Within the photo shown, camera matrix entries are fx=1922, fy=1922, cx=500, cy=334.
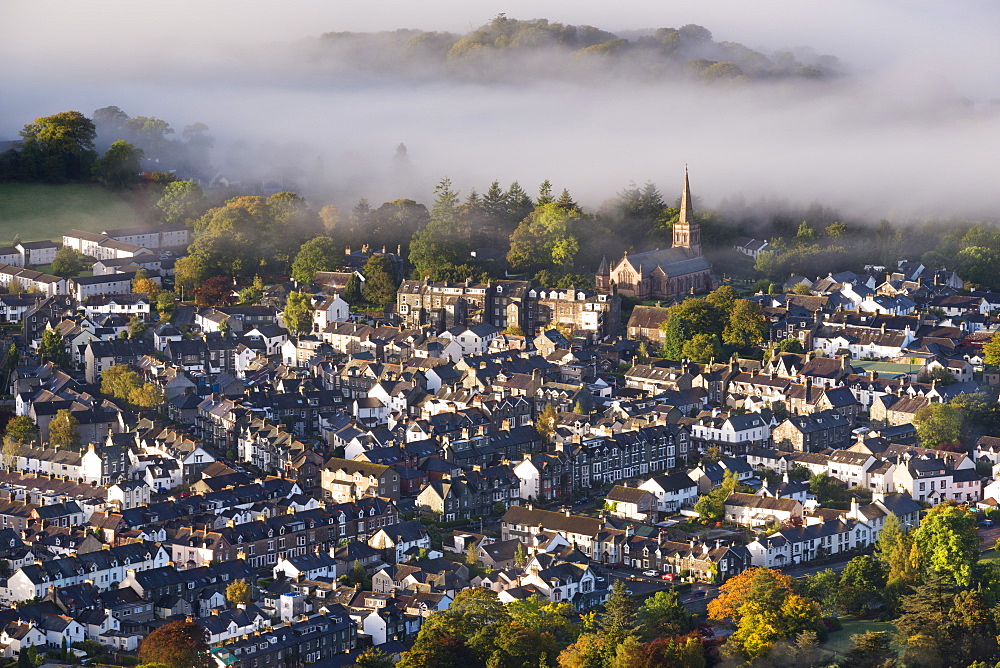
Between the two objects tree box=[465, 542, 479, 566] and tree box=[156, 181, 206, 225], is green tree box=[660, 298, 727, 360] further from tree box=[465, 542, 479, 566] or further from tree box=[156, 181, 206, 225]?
tree box=[156, 181, 206, 225]

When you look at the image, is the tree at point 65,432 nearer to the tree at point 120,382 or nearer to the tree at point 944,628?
the tree at point 120,382

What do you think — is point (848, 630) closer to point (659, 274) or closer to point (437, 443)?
point (437, 443)

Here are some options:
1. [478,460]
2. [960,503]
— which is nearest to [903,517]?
[960,503]

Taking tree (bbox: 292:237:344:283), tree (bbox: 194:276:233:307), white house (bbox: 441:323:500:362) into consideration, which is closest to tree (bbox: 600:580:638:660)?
white house (bbox: 441:323:500:362)

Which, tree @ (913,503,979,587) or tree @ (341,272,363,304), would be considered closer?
tree @ (913,503,979,587)

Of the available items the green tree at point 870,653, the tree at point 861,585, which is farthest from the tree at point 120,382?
the green tree at point 870,653
